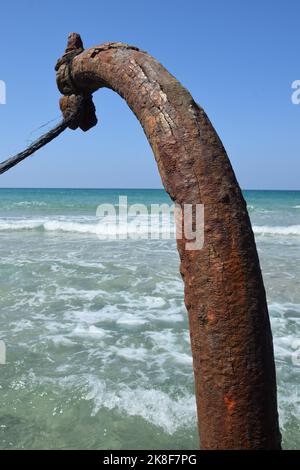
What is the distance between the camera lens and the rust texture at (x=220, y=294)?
0.92 m

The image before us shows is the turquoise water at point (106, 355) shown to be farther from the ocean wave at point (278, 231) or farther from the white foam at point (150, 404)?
the ocean wave at point (278, 231)

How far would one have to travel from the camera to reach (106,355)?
16.6 feet

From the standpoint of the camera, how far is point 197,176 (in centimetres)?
99

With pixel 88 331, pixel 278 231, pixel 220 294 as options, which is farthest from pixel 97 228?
pixel 220 294

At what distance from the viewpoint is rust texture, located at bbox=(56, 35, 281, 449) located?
3.01 feet

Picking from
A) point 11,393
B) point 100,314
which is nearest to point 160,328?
point 100,314

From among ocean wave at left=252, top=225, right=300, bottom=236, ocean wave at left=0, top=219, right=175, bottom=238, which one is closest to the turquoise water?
ocean wave at left=0, top=219, right=175, bottom=238

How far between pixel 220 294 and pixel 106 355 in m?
4.37

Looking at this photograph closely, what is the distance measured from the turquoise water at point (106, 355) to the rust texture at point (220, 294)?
2.76 m

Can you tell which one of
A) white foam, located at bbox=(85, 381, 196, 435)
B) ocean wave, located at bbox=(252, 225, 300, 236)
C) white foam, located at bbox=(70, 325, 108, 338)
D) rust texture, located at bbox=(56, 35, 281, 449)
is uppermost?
rust texture, located at bbox=(56, 35, 281, 449)

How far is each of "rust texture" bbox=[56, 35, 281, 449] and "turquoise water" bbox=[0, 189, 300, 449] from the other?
276 cm

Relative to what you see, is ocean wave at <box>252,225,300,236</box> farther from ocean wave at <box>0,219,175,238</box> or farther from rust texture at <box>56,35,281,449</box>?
rust texture at <box>56,35,281,449</box>

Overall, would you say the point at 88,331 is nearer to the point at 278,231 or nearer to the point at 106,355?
the point at 106,355
